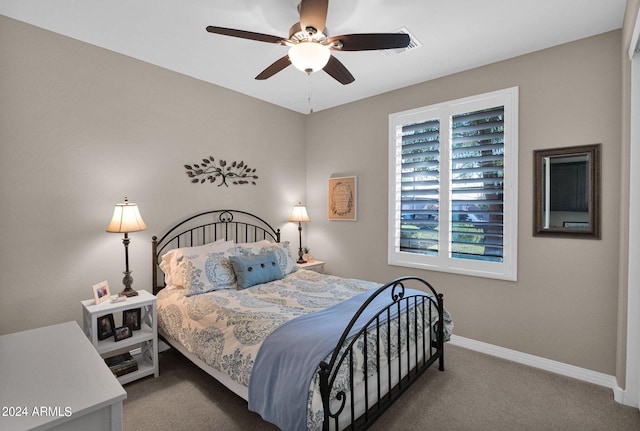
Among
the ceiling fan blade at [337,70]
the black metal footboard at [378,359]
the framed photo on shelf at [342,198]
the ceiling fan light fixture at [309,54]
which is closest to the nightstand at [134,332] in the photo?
the black metal footboard at [378,359]

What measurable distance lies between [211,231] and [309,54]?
2.40 meters

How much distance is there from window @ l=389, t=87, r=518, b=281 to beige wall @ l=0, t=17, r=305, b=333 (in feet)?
7.27

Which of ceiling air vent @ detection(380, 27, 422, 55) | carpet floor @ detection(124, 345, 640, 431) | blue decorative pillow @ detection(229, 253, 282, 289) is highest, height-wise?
ceiling air vent @ detection(380, 27, 422, 55)

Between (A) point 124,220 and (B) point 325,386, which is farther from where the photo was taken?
(A) point 124,220

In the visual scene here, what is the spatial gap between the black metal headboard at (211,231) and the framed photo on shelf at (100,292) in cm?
54

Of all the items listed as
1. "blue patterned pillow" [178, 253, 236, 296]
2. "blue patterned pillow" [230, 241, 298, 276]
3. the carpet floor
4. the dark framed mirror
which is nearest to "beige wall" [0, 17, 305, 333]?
"blue patterned pillow" [178, 253, 236, 296]

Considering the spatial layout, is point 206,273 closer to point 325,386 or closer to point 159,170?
point 159,170

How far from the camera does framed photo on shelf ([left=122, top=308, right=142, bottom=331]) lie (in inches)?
106

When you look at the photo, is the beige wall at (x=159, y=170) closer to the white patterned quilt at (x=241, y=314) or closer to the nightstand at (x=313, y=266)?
the white patterned quilt at (x=241, y=314)

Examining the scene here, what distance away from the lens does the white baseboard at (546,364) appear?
98.7 inches

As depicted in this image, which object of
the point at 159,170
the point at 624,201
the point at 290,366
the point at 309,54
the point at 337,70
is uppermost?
the point at 337,70

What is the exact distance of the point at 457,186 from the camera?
3.29 m

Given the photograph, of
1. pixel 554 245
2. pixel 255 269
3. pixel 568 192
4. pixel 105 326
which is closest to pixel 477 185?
pixel 568 192

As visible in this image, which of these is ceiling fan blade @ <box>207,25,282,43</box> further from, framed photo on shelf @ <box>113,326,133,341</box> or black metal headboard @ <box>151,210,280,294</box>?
framed photo on shelf @ <box>113,326,133,341</box>
